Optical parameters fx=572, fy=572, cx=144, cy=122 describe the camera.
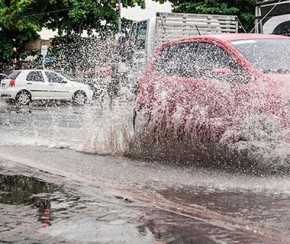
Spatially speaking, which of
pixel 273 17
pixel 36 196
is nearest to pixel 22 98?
pixel 273 17

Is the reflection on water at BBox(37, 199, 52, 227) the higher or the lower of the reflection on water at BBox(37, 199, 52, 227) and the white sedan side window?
the lower

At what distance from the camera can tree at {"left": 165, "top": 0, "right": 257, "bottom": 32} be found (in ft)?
95.7

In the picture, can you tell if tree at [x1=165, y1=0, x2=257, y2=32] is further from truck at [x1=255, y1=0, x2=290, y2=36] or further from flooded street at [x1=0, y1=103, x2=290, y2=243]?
flooded street at [x1=0, y1=103, x2=290, y2=243]

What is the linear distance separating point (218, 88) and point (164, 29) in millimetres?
10448

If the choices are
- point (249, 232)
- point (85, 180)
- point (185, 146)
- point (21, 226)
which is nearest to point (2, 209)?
point (21, 226)

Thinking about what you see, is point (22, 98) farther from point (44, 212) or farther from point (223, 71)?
point (44, 212)

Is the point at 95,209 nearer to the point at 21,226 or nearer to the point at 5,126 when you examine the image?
the point at 21,226

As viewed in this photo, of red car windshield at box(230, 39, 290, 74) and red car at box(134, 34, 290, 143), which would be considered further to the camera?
red car windshield at box(230, 39, 290, 74)

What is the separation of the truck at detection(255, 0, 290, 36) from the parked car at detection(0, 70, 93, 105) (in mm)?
9457

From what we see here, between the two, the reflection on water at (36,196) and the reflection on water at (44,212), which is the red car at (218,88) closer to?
the reflection on water at (36,196)

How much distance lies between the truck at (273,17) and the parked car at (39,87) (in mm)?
9457

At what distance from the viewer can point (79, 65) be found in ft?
117

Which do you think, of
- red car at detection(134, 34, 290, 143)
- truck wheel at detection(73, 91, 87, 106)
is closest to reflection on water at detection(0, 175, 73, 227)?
red car at detection(134, 34, 290, 143)

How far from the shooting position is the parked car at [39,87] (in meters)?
23.4
